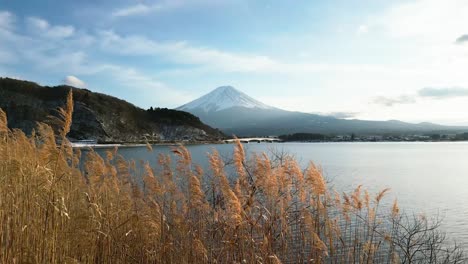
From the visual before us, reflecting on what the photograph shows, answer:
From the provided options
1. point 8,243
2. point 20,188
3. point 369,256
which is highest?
point 20,188

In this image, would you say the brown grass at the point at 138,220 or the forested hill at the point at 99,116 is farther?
the forested hill at the point at 99,116

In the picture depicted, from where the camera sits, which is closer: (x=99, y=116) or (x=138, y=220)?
(x=138, y=220)

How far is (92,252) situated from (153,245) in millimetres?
1647

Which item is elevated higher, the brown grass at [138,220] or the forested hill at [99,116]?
the forested hill at [99,116]

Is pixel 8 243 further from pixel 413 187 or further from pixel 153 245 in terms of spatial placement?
pixel 413 187

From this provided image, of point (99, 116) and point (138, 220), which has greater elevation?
point (99, 116)

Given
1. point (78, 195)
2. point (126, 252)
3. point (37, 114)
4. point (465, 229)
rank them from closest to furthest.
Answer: point (126, 252) < point (78, 195) < point (465, 229) < point (37, 114)

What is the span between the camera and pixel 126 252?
18.9ft

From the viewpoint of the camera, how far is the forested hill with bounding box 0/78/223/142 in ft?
328

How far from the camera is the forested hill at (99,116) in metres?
100

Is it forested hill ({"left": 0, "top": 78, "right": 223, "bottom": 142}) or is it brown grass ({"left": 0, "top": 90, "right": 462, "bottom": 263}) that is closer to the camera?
brown grass ({"left": 0, "top": 90, "right": 462, "bottom": 263})

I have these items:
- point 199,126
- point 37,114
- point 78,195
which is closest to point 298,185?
point 78,195

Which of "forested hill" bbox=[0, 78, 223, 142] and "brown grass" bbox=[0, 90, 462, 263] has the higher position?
→ "forested hill" bbox=[0, 78, 223, 142]

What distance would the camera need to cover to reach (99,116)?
113125mm
